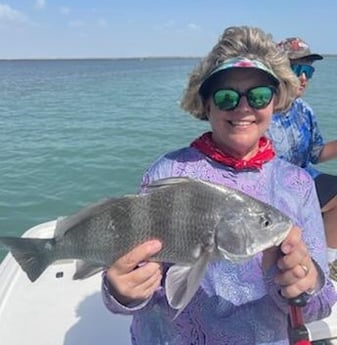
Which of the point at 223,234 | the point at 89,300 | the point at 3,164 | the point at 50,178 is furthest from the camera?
the point at 3,164

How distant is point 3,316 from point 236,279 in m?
1.87

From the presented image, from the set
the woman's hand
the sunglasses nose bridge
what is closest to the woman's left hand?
the woman's hand

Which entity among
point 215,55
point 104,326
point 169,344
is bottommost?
point 104,326

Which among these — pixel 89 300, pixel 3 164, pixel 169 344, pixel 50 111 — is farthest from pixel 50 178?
pixel 50 111

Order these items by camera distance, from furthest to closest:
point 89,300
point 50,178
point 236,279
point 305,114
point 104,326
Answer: point 50,178
point 305,114
point 89,300
point 104,326
point 236,279

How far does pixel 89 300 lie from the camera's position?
3.41 metres

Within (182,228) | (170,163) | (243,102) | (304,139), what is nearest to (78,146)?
(304,139)

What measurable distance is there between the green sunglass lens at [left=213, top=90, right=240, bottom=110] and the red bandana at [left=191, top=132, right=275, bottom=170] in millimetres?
186

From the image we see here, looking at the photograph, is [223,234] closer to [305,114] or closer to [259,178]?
[259,178]

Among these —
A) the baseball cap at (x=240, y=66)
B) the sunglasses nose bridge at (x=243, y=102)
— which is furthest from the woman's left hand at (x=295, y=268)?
the baseball cap at (x=240, y=66)

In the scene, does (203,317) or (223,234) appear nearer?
(223,234)

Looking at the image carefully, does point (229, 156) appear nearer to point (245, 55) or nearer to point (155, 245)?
point (245, 55)

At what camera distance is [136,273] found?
1697mm

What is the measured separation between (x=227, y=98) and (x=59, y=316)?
202cm
